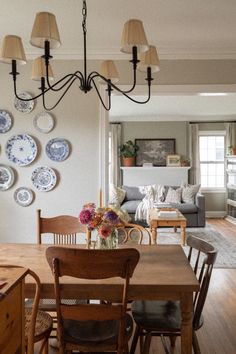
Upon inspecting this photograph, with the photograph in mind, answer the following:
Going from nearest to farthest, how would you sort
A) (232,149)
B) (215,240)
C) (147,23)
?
(147,23) → (215,240) → (232,149)

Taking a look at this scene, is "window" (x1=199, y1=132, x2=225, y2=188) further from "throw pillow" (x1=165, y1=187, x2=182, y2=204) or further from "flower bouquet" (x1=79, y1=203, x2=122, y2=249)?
"flower bouquet" (x1=79, y1=203, x2=122, y2=249)

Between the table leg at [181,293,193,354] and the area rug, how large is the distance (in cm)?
309

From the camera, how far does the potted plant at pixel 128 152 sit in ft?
28.8

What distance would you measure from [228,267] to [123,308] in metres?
3.32

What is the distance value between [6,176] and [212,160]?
642cm

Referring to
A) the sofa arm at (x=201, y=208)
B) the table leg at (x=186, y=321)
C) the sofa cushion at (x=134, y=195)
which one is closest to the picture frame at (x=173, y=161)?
the sofa cushion at (x=134, y=195)

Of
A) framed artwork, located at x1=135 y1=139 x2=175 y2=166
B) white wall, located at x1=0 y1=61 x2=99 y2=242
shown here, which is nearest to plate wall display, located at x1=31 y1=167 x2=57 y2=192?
white wall, located at x1=0 y1=61 x2=99 y2=242

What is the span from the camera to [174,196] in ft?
25.9

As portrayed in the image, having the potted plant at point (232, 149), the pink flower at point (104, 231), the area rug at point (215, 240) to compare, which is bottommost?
the area rug at point (215, 240)

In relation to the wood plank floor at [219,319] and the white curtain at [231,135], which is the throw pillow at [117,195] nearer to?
the white curtain at [231,135]

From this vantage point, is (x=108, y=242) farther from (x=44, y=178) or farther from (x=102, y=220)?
(x=44, y=178)

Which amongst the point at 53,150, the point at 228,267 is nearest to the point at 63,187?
the point at 53,150

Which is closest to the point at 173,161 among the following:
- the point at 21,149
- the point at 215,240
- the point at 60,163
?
the point at 215,240

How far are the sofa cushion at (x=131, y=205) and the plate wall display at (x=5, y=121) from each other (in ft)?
13.9
